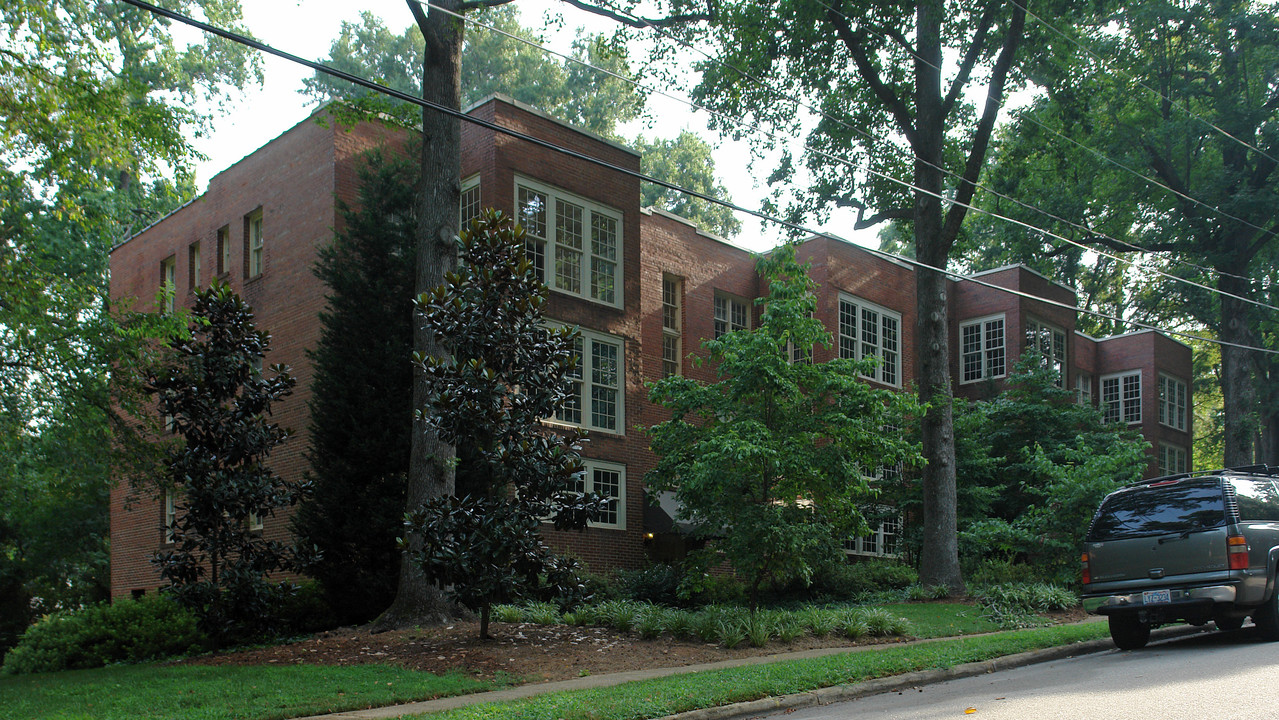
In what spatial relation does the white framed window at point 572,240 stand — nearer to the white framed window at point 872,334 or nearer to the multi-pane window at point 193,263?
the white framed window at point 872,334

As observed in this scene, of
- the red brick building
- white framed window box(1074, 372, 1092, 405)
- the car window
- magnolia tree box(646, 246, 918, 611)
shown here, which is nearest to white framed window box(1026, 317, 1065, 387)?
white framed window box(1074, 372, 1092, 405)

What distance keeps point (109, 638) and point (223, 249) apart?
1162 centimetres

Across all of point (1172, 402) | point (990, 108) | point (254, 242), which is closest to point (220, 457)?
point (254, 242)

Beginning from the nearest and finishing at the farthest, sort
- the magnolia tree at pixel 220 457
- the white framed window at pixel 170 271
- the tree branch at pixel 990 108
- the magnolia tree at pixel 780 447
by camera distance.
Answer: the magnolia tree at pixel 780 447
the magnolia tree at pixel 220 457
the tree branch at pixel 990 108
the white framed window at pixel 170 271

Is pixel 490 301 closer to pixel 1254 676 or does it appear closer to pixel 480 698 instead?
pixel 480 698

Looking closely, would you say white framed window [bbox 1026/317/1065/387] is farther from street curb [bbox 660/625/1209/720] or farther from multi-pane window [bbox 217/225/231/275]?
multi-pane window [bbox 217/225/231/275]

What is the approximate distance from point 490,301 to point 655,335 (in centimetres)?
1236

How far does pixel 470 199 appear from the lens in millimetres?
21172

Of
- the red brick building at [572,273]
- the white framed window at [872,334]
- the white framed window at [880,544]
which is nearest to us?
the red brick building at [572,273]

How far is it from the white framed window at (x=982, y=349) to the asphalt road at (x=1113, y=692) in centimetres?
2319

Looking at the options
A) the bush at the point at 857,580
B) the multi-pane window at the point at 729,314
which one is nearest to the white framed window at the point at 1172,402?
the multi-pane window at the point at 729,314

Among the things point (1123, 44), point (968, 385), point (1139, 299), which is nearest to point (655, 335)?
→ point (968, 385)

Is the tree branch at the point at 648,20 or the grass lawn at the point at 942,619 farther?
the tree branch at the point at 648,20

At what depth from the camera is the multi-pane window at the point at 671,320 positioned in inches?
1005
